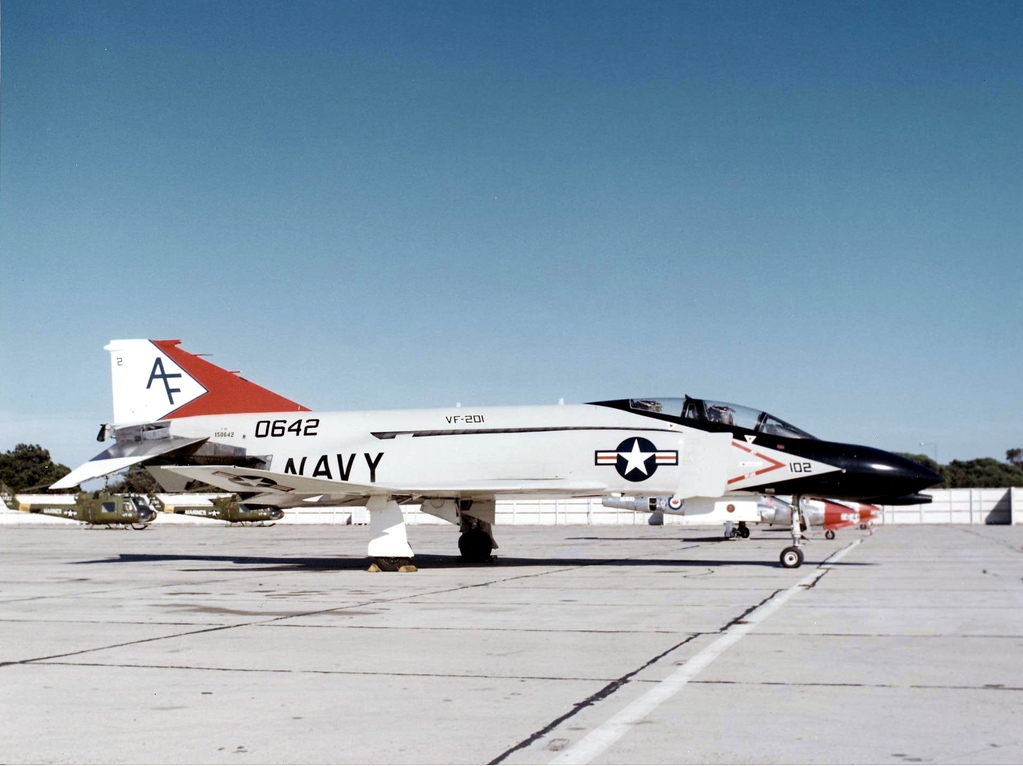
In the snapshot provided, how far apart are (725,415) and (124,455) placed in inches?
487

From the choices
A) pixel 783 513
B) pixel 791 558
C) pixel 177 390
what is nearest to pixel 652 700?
pixel 791 558

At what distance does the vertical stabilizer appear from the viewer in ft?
71.1

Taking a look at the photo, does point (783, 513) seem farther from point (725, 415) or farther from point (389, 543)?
point (389, 543)

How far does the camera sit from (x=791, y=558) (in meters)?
17.6

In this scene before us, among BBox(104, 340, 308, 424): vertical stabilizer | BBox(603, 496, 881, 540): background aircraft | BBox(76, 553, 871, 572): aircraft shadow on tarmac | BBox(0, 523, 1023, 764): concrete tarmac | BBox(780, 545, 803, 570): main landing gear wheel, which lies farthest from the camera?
BBox(603, 496, 881, 540): background aircraft

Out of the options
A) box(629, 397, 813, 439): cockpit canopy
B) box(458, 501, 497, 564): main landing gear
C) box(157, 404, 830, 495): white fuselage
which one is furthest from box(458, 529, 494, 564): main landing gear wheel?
box(629, 397, 813, 439): cockpit canopy

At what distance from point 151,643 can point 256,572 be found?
978 cm

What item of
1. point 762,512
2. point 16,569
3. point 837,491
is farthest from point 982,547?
point 16,569

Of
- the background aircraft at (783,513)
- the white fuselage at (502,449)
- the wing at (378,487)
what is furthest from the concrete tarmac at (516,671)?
the background aircraft at (783,513)

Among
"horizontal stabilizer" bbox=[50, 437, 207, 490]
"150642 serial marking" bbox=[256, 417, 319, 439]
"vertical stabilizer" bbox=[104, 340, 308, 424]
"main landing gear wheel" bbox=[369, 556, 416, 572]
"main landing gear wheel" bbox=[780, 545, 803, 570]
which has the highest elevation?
"vertical stabilizer" bbox=[104, 340, 308, 424]

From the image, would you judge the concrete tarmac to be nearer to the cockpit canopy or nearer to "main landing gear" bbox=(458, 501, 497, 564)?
the cockpit canopy

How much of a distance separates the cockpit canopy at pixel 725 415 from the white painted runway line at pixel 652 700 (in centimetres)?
709

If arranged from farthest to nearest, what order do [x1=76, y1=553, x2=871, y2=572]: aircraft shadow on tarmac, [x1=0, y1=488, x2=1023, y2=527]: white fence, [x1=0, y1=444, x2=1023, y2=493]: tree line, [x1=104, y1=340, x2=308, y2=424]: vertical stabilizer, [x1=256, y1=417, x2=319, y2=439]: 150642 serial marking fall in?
[x1=0, y1=444, x2=1023, y2=493]: tree line
[x1=0, y1=488, x2=1023, y2=527]: white fence
[x1=104, y1=340, x2=308, y2=424]: vertical stabilizer
[x1=256, y1=417, x2=319, y2=439]: 150642 serial marking
[x1=76, y1=553, x2=871, y2=572]: aircraft shadow on tarmac

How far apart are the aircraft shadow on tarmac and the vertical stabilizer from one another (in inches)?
131
